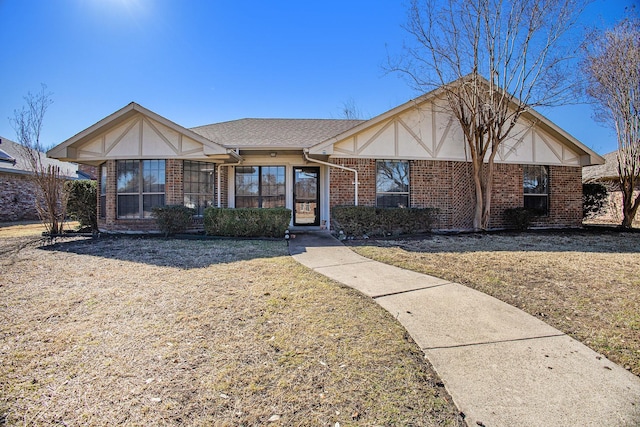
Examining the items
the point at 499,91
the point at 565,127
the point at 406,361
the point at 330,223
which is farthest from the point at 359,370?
the point at 565,127

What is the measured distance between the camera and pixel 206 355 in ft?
8.13

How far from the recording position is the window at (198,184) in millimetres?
9914

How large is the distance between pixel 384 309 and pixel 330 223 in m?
6.77

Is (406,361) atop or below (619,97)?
below

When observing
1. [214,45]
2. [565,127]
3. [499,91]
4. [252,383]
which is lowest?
[252,383]

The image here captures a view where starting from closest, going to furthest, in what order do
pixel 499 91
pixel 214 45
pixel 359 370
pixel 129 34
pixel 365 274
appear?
pixel 359 370
pixel 365 274
pixel 129 34
pixel 499 91
pixel 214 45

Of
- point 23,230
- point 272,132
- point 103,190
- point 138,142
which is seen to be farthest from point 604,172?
point 23,230

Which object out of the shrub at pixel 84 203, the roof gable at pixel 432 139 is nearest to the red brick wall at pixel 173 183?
the shrub at pixel 84 203

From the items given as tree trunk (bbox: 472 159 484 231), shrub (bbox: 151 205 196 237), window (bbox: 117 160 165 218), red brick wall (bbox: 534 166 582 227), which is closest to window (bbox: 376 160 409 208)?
tree trunk (bbox: 472 159 484 231)

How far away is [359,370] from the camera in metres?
2.26

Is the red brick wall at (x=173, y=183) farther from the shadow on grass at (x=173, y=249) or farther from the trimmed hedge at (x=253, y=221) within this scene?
the trimmed hedge at (x=253, y=221)

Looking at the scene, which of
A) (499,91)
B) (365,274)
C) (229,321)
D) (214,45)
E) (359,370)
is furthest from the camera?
(214,45)

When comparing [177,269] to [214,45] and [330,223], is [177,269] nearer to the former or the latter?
[330,223]

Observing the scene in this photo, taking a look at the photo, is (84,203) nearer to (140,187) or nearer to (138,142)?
(140,187)
